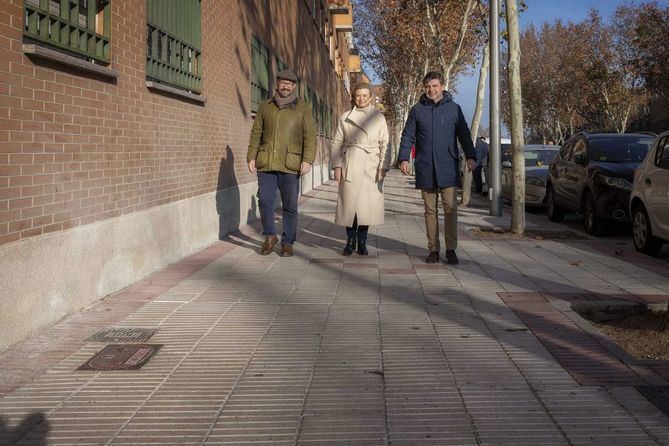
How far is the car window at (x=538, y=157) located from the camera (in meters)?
19.5

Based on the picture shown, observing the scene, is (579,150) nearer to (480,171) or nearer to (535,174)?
(535,174)

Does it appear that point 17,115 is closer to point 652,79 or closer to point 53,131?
point 53,131

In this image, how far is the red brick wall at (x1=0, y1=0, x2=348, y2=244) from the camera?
4902 millimetres

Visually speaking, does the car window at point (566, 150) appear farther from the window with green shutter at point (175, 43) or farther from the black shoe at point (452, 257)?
the window with green shutter at point (175, 43)

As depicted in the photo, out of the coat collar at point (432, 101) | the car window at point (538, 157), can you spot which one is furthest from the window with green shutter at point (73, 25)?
the car window at point (538, 157)

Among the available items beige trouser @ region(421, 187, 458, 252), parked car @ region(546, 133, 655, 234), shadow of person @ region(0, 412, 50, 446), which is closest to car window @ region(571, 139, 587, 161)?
parked car @ region(546, 133, 655, 234)

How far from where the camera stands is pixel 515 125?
445 inches

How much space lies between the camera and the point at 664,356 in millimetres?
4797

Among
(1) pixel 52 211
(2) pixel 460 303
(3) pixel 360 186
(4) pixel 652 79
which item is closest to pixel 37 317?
(1) pixel 52 211

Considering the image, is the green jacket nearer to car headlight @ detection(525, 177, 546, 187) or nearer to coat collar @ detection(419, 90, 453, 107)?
coat collar @ detection(419, 90, 453, 107)

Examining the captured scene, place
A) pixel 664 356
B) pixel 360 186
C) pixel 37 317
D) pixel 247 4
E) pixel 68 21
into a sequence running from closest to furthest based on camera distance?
1. pixel 664 356
2. pixel 37 317
3. pixel 68 21
4. pixel 360 186
5. pixel 247 4

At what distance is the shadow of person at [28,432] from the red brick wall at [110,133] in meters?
1.40

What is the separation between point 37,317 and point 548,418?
10.8 ft

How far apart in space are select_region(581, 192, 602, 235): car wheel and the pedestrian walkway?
4302mm
